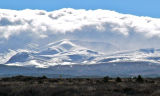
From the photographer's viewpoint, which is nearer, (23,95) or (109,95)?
(109,95)

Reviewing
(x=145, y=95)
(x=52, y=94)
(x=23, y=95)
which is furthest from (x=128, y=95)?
(x=23, y=95)

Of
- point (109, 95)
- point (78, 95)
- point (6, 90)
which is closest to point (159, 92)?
point (109, 95)

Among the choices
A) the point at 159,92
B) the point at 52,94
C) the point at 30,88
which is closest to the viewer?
the point at 159,92

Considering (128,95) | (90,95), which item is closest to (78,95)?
(90,95)

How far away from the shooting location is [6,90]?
5044cm

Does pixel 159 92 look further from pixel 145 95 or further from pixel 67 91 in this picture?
pixel 67 91

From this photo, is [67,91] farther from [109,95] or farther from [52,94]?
→ [109,95]

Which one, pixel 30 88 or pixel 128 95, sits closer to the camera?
pixel 128 95

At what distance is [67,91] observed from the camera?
46906 mm

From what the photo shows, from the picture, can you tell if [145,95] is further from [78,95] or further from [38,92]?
[38,92]

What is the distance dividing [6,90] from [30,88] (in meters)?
2.72

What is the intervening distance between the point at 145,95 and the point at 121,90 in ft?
A: 19.4

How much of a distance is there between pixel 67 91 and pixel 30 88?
5.40 m

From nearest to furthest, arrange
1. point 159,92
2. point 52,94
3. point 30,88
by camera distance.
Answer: point 159,92, point 52,94, point 30,88
